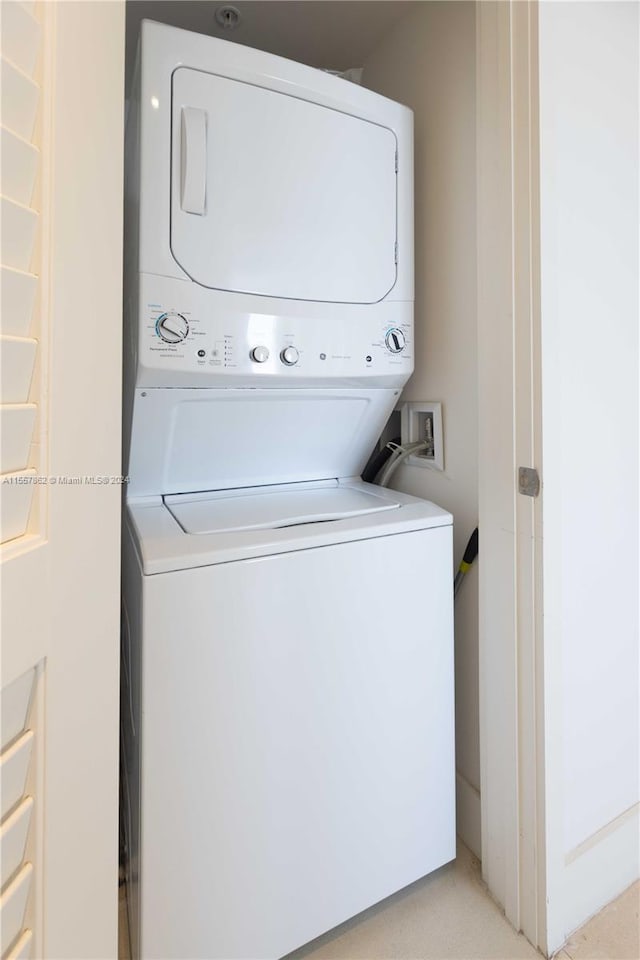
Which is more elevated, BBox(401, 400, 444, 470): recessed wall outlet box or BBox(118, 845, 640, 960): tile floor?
BBox(401, 400, 444, 470): recessed wall outlet box

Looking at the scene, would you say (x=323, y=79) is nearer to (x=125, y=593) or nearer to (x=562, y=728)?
(x=125, y=593)

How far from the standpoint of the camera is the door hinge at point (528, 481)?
3.85ft

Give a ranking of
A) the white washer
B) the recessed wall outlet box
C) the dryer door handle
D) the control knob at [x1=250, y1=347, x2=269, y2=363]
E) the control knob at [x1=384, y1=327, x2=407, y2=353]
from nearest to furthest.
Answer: the white washer, the dryer door handle, the control knob at [x1=250, y1=347, x2=269, y2=363], the control knob at [x1=384, y1=327, x2=407, y2=353], the recessed wall outlet box

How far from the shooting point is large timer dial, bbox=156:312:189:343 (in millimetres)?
1126

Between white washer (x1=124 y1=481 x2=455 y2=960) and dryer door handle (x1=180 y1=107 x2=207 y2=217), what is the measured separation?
2.36 ft

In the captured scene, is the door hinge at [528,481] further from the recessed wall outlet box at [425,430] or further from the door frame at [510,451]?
the recessed wall outlet box at [425,430]

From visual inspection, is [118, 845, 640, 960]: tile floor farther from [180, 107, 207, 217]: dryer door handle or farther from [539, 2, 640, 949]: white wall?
[180, 107, 207, 217]: dryer door handle

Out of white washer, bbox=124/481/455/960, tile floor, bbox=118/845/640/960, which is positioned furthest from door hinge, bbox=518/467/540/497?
tile floor, bbox=118/845/640/960

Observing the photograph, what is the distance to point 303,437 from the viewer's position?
1496 millimetres

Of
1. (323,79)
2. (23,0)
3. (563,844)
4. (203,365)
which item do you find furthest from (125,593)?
(323,79)

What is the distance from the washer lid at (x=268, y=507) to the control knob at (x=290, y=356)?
37cm

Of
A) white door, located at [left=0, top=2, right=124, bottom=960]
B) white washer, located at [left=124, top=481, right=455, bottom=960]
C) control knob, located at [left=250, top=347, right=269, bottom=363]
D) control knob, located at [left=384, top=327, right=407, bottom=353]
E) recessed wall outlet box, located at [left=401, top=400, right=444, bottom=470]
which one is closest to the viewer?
white door, located at [left=0, top=2, right=124, bottom=960]

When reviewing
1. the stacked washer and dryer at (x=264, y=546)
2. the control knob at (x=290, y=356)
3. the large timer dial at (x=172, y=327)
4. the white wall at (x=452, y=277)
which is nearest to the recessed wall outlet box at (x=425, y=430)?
the white wall at (x=452, y=277)

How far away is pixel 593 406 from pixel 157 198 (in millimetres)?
1152
